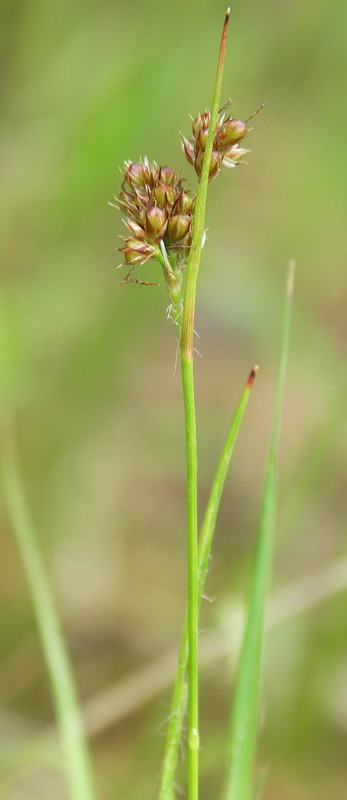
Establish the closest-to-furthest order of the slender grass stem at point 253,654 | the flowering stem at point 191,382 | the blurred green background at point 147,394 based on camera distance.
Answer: the flowering stem at point 191,382 → the slender grass stem at point 253,654 → the blurred green background at point 147,394

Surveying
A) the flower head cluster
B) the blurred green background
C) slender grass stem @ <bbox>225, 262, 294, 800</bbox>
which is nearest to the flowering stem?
the flower head cluster

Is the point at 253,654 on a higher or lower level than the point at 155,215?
lower

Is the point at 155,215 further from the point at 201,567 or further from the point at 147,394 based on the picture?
Answer: the point at 147,394

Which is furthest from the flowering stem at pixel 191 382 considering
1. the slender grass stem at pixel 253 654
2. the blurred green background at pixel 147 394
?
the blurred green background at pixel 147 394

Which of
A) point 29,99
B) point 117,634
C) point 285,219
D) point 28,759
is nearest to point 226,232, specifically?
point 285,219

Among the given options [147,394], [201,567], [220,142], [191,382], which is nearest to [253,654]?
[201,567]

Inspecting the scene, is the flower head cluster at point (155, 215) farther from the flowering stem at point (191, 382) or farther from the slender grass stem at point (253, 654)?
the slender grass stem at point (253, 654)

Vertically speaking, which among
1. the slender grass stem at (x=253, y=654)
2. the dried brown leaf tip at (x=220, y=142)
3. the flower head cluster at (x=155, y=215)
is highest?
the dried brown leaf tip at (x=220, y=142)
